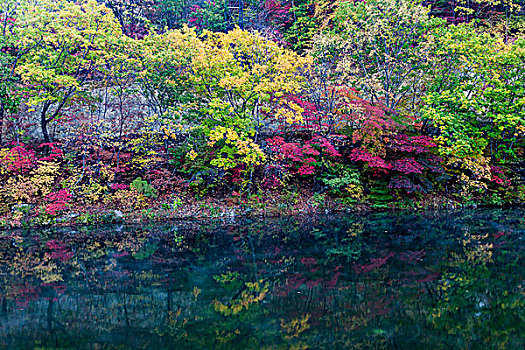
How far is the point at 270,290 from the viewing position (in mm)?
5645

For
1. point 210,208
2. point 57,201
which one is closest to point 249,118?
point 210,208

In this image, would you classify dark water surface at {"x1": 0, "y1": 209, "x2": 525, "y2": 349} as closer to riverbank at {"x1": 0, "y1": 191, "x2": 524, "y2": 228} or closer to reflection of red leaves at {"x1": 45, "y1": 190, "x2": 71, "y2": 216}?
reflection of red leaves at {"x1": 45, "y1": 190, "x2": 71, "y2": 216}

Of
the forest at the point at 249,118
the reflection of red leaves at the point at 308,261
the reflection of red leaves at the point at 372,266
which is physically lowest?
the reflection of red leaves at the point at 308,261

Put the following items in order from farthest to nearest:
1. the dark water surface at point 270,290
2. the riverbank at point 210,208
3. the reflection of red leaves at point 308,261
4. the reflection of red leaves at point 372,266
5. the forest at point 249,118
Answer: the forest at point 249,118 < the riverbank at point 210,208 < the reflection of red leaves at point 308,261 < the reflection of red leaves at point 372,266 < the dark water surface at point 270,290

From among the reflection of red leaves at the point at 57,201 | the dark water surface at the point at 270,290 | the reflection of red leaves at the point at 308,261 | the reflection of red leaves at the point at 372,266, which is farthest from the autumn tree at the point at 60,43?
the reflection of red leaves at the point at 372,266

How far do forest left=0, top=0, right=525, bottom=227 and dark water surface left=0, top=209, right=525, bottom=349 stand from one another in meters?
3.85

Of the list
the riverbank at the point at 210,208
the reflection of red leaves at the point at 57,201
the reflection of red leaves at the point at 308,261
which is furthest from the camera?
the riverbank at the point at 210,208

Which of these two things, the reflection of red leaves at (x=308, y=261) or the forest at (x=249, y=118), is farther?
the forest at (x=249, y=118)

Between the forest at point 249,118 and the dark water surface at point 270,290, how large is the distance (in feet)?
12.6

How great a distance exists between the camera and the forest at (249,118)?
1341cm

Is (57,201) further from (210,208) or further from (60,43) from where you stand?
(60,43)

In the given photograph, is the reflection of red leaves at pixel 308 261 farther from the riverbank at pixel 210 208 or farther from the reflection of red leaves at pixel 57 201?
the reflection of red leaves at pixel 57 201

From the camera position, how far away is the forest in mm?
13406

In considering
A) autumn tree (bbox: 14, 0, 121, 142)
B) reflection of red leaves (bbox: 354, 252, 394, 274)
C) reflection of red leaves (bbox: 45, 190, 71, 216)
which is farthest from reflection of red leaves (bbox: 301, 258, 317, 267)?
autumn tree (bbox: 14, 0, 121, 142)
